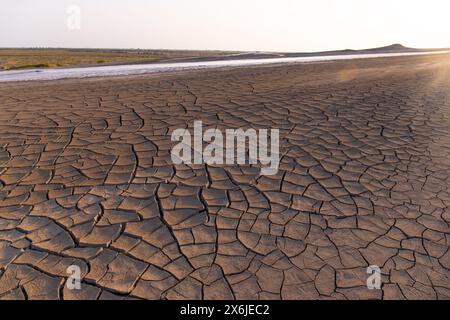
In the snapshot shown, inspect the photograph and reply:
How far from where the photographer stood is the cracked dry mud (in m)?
1.77

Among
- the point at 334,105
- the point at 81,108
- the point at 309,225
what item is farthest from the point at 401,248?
the point at 81,108

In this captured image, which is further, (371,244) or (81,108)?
(81,108)

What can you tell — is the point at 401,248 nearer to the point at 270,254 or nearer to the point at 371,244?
the point at 371,244


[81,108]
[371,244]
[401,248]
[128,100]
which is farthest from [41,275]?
[128,100]

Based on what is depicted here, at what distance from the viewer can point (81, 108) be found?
484 centimetres

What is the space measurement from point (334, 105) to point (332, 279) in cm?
395

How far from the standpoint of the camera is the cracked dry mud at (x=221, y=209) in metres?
1.77

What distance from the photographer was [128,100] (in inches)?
211

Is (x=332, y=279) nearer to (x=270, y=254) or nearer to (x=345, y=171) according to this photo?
(x=270, y=254)

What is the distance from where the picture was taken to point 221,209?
2416 mm

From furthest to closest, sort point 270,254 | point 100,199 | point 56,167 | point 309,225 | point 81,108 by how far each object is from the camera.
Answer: point 81,108
point 56,167
point 100,199
point 309,225
point 270,254
